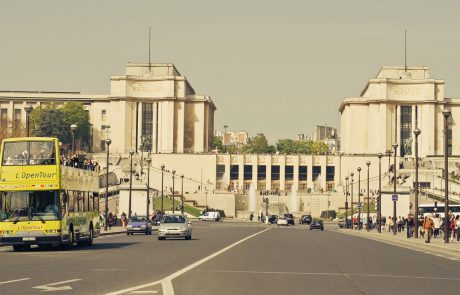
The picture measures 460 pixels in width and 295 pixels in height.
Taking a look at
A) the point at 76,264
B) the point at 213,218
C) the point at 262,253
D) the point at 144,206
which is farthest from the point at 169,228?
the point at 213,218

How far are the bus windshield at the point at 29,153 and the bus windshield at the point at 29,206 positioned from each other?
121cm

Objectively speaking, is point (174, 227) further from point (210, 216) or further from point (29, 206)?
point (210, 216)

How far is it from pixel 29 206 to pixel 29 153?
84.3 inches

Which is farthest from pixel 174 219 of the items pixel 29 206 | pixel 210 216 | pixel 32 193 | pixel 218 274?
pixel 210 216

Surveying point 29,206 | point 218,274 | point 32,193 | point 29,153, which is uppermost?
point 29,153

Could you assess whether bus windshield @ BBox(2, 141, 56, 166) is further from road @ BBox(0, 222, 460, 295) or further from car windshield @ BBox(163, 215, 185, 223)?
car windshield @ BBox(163, 215, 185, 223)

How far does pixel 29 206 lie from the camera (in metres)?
38.9

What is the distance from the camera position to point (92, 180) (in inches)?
1850

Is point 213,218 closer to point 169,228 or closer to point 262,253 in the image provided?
point 169,228

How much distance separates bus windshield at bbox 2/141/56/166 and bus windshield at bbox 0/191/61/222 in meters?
1.21

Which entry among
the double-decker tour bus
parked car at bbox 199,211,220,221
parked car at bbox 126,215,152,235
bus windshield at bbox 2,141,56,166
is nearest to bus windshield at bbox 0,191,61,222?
the double-decker tour bus

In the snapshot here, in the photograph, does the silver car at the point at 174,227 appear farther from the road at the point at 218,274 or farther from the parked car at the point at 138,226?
the road at the point at 218,274

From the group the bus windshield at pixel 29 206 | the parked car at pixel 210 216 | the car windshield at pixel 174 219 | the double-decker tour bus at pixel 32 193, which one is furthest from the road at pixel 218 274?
the parked car at pixel 210 216

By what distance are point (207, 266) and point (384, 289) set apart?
8333 millimetres
